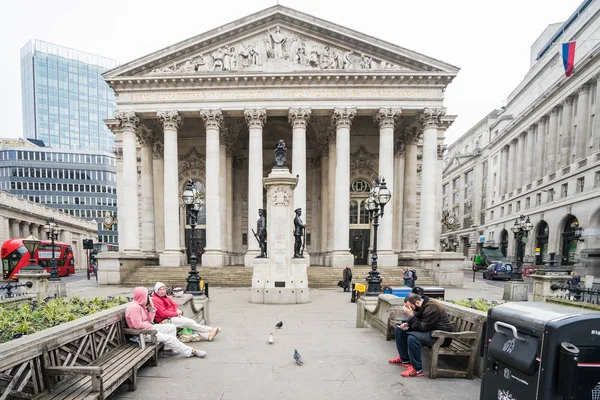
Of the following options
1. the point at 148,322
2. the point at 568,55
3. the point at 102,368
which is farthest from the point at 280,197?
the point at 568,55

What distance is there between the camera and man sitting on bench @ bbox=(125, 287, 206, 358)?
5.27 meters

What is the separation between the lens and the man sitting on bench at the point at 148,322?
5273 mm

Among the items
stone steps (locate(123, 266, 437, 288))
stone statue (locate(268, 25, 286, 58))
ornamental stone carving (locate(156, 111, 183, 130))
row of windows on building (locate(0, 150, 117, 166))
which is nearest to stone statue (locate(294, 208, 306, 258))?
stone steps (locate(123, 266, 437, 288))

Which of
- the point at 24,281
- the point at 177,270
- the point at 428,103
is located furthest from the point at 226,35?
the point at 24,281

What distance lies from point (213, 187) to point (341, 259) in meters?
10.6

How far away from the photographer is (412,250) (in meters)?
25.5

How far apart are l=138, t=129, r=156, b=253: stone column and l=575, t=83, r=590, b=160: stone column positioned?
42953 mm

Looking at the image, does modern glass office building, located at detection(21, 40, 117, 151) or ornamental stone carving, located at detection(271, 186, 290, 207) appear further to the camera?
modern glass office building, located at detection(21, 40, 117, 151)

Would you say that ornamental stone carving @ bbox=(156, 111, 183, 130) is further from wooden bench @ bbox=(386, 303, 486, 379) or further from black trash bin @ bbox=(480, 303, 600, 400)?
black trash bin @ bbox=(480, 303, 600, 400)

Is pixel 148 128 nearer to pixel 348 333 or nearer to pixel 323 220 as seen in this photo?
pixel 323 220

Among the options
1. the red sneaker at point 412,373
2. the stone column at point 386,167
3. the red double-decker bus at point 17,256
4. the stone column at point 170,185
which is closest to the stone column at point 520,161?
the stone column at point 386,167

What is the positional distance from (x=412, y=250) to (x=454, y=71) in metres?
14.0

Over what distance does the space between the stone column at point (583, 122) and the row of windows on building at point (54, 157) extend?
A: 280 feet

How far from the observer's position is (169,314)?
6.22 metres
